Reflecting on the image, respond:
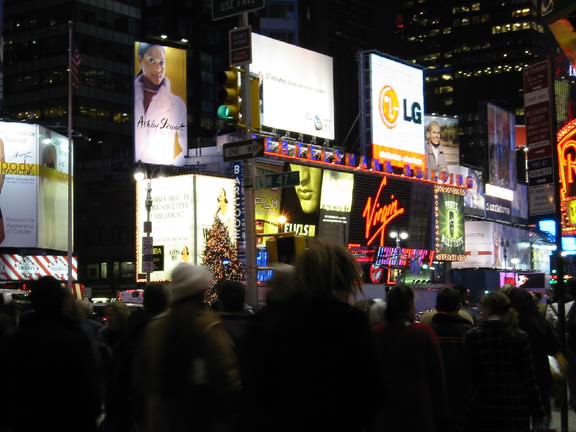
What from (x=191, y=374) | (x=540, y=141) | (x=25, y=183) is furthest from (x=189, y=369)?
(x=25, y=183)

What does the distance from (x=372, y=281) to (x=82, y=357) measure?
5043 cm

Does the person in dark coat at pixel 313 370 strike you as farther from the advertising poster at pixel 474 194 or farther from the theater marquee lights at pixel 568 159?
the advertising poster at pixel 474 194

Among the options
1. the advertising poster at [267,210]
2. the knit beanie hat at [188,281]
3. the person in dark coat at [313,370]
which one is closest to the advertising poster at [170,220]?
the advertising poster at [267,210]

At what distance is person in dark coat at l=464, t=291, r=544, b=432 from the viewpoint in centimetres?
852

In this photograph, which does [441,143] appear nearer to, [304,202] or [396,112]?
[396,112]

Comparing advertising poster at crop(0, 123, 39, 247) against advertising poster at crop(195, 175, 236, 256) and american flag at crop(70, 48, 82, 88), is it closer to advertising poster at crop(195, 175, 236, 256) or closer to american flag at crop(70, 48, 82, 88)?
american flag at crop(70, 48, 82, 88)

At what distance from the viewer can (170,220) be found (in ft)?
158

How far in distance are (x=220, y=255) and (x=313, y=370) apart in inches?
1633

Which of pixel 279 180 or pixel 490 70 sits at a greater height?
pixel 490 70

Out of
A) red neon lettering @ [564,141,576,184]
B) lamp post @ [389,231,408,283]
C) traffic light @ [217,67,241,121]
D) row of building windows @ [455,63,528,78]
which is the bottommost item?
lamp post @ [389,231,408,283]

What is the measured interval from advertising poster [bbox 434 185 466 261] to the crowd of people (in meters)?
54.5

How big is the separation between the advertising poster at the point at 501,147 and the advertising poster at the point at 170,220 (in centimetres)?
3513

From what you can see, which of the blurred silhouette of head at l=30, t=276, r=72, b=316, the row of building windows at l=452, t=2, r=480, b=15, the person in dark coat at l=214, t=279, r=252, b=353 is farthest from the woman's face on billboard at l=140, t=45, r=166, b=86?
the row of building windows at l=452, t=2, r=480, b=15

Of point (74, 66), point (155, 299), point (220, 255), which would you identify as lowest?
point (155, 299)
